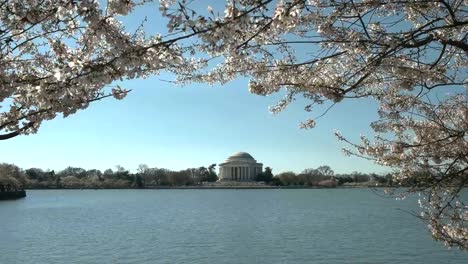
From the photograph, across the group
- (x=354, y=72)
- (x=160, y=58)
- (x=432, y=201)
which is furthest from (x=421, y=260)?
(x=160, y=58)

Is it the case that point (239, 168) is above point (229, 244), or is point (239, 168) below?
above

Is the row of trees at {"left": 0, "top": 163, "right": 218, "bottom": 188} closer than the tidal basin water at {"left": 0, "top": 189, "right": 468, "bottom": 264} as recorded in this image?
No

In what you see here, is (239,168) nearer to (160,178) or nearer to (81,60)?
(160,178)

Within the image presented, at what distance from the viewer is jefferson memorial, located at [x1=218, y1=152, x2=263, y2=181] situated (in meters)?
173

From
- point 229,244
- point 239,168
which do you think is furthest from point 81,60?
point 239,168

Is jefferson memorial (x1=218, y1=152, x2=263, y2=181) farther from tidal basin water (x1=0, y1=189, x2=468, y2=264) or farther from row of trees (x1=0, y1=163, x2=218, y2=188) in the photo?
tidal basin water (x1=0, y1=189, x2=468, y2=264)

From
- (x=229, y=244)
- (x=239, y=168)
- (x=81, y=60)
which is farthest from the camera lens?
(x=239, y=168)

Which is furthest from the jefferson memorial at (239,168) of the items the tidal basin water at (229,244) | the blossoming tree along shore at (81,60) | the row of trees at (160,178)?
the blossoming tree along shore at (81,60)

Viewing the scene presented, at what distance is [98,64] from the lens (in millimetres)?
3506

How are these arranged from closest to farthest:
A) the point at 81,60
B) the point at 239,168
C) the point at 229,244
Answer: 1. the point at 81,60
2. the point at 229,244
3. the point at 239,168

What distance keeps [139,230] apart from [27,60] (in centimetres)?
3168

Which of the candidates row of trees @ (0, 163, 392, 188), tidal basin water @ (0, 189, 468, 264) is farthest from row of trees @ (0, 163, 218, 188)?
tidal basin water @ (0, 189, 468, 264)

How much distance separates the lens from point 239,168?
17288 centimetres

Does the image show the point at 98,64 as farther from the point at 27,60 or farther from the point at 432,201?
the point at 432,201
